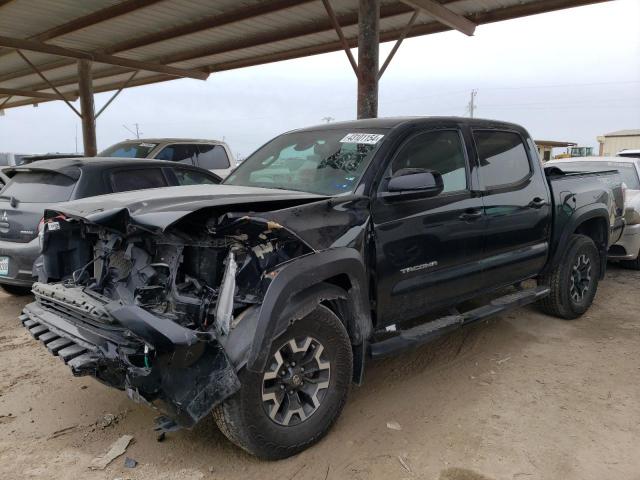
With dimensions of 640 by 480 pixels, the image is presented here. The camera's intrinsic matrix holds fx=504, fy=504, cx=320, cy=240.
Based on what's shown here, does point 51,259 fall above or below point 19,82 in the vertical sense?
below

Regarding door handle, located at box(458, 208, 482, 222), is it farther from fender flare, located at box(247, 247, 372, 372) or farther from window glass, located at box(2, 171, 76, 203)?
window glass, located at box(2, 171, 76, 203)

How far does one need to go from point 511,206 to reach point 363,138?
1535 millimetres

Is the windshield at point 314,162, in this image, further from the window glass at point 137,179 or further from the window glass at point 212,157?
the window glass at point 212,157

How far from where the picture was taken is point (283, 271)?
269 cm

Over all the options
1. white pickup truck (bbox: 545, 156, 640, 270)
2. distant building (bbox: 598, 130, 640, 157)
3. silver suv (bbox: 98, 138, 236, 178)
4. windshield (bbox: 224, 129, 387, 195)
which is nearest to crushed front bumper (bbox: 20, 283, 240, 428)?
windshield (bbox: 224, 129, 387, 195)

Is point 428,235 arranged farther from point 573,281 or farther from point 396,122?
point 573,281

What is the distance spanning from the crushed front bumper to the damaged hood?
1.54 ft

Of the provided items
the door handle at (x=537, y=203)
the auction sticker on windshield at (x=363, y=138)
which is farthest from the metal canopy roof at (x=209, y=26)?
the auction sticker on windshield at (x=363, y=138)

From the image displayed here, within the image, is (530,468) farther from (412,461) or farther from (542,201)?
(542,201)

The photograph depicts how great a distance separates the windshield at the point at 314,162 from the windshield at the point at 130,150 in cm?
565

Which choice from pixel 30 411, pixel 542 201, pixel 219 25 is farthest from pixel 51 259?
pixel 219 25

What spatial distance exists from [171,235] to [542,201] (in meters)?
3.47

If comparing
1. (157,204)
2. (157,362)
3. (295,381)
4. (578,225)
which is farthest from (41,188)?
(578,225)

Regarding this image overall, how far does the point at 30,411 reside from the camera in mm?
3438
